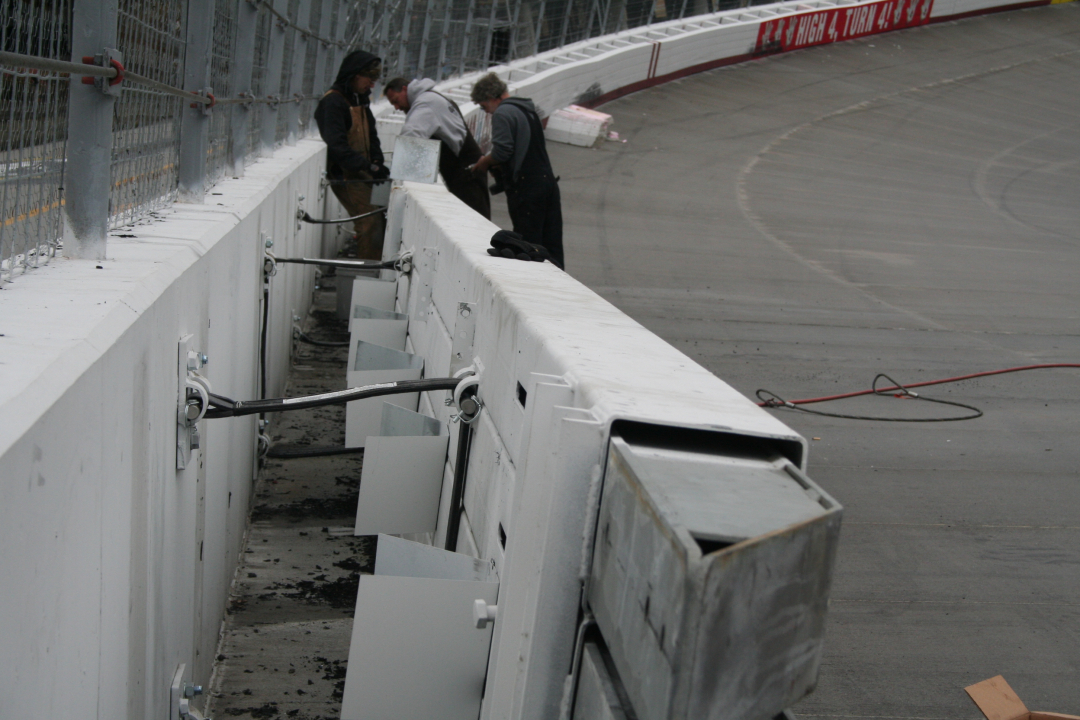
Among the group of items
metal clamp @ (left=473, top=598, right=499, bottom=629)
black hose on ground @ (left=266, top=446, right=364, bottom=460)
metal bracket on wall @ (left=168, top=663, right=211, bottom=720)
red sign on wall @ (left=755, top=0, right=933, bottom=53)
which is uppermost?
red sign on wall @ (left=755, top=0, right=933, bottom=53)

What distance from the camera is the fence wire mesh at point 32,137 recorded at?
210 centimetres

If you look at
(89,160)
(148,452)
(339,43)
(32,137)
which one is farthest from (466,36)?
(148,452)

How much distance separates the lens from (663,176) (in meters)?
17.4

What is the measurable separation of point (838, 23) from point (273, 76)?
96.5 feet

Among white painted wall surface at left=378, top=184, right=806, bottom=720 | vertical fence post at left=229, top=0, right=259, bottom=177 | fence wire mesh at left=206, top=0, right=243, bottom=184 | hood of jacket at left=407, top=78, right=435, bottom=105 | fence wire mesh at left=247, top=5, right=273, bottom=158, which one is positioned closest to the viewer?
white painted wall surface at left=378, top=184, right=806, bottom=720

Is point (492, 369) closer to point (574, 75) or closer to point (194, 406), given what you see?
point (194, 406)

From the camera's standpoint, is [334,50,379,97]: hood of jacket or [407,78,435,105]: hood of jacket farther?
[407,78,435,105]: hood of jacket

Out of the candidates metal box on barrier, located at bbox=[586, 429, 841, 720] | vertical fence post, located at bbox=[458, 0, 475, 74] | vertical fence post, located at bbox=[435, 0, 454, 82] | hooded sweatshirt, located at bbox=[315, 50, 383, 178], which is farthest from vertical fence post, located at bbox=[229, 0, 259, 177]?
vertical fence post, located at bbox=[458, 0, 475, 74]

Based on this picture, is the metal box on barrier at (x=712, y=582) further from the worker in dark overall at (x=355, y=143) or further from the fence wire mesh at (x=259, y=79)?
the worker in dark overall at (x=355, y=143)

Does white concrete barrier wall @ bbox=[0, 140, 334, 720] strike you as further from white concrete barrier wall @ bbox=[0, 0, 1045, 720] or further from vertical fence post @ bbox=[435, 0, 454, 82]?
vertical fence post @ bbox=[435, 0, 454, 82]

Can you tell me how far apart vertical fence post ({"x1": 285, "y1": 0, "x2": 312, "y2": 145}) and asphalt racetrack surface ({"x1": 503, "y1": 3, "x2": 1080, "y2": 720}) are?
3.09 meters

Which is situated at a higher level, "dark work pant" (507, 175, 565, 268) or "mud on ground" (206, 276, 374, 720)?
"dark work pant" (507, 175, 565, 268)

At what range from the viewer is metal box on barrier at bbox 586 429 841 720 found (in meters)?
1.34

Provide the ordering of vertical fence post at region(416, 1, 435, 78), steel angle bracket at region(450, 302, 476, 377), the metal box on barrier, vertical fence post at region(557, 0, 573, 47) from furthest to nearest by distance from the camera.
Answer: vertical fence post at region(557, 0, 573, 47)
vertical fence post at region(416, 1, 435, 78)
steel angle bracket at region(450, 302, 476, 377)
the metal box on barrier
